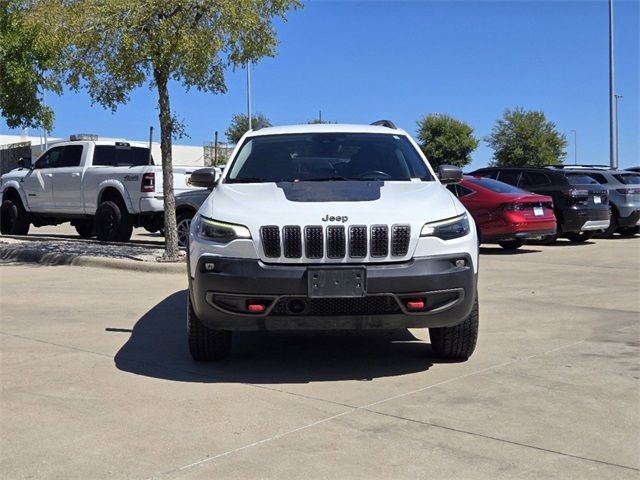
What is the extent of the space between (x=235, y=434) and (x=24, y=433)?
1.16 m

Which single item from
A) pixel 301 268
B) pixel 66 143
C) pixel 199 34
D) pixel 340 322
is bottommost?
pixel 340 322

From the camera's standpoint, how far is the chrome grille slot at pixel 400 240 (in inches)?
202

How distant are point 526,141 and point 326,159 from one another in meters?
54.7

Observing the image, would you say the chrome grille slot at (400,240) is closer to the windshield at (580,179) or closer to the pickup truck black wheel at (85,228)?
the windshield at (580,179)

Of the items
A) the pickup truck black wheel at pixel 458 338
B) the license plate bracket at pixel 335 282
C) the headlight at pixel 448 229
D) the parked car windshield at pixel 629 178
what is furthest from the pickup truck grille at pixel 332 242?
the parked car windshield at pixel 629 178

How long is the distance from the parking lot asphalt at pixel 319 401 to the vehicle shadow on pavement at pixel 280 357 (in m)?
0.02

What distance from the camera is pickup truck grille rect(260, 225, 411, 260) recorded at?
5.08 meters

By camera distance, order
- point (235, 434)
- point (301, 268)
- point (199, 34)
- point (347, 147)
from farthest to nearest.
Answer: point (199, 34), point (347, 147), point (301, 268), point (235, 434)

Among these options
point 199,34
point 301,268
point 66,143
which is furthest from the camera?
point 66,143

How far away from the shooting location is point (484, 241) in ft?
48.1

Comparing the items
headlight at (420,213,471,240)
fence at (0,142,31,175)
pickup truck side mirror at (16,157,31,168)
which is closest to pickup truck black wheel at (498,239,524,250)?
pickup truck side mirror at (16,157,31,168)

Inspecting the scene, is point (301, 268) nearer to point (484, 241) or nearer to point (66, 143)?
point (484, 241)

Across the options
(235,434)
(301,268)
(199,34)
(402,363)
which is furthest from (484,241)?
(235,434)

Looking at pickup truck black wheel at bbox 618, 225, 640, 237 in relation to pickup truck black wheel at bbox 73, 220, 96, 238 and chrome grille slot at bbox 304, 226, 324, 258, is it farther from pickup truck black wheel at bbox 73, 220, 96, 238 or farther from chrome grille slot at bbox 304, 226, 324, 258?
chrome grille slot at bbox 304, 226, 324, 258
